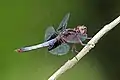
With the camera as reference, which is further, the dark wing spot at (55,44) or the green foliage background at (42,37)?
the green foliage background at (42,37)

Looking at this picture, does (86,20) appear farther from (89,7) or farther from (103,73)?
(103,73)

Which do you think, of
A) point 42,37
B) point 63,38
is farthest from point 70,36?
point 42,37

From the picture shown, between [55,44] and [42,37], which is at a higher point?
[42,37]

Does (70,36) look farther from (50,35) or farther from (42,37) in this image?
(42,37)

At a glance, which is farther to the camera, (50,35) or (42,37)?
(42,37)

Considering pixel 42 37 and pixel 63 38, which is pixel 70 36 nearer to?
pixel 63 38

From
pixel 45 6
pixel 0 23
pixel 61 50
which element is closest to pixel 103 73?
pixel 45 6

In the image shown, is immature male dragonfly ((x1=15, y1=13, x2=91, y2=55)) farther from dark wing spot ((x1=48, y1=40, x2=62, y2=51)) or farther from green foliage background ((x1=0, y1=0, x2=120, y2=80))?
green foliage background ((x1=0, y1=0, x2=120, y2=80))

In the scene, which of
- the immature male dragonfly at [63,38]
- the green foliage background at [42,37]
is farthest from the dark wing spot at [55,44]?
the green foliage background at [42,37]

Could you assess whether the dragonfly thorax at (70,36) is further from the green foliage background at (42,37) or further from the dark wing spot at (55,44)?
the green foliage background at (42,37)
